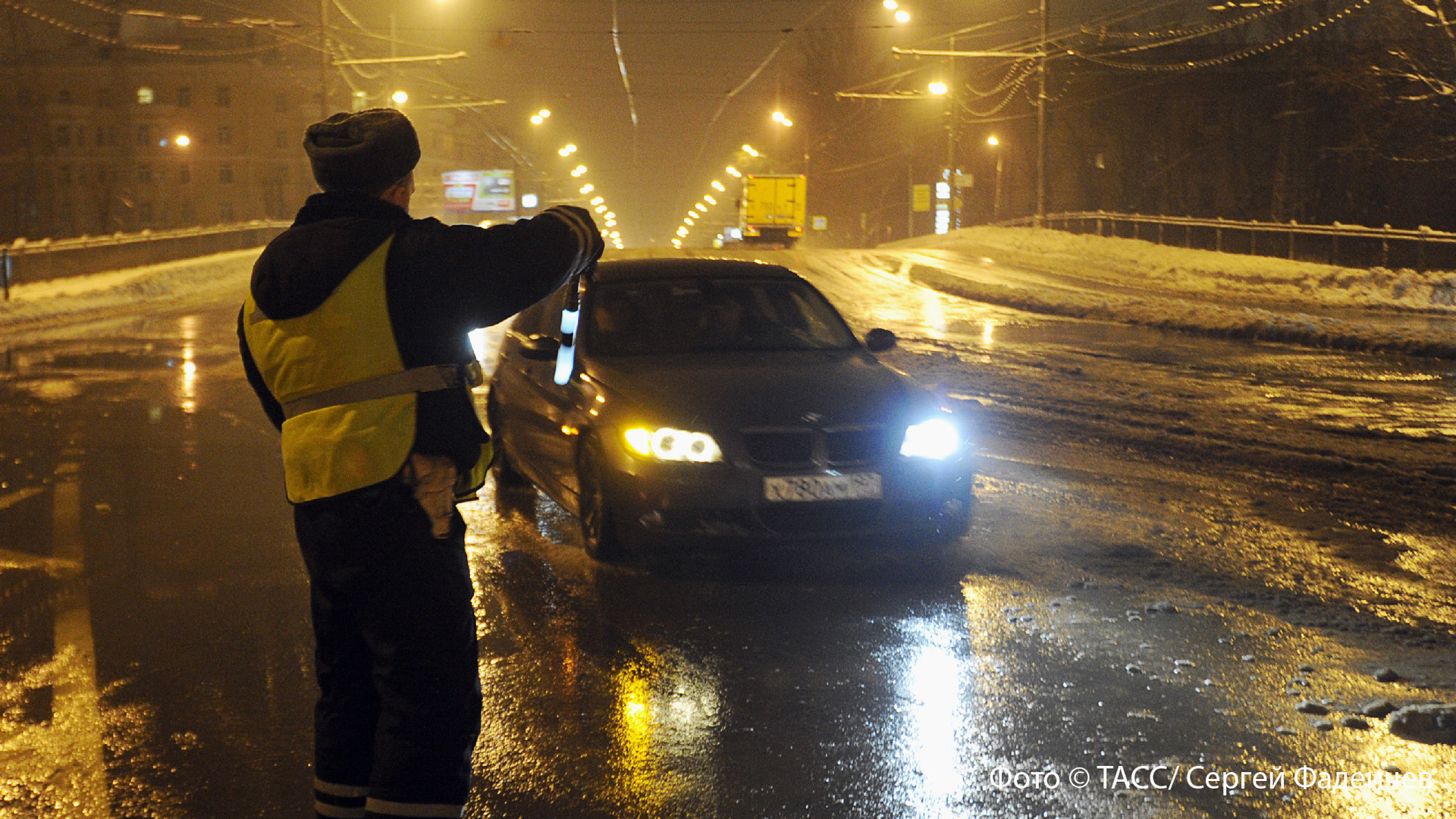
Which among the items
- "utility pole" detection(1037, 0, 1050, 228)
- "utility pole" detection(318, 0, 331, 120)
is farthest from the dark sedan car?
"utility pole" detection(318, 0, 331, 120)

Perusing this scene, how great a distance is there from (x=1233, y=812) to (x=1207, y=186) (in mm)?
49857

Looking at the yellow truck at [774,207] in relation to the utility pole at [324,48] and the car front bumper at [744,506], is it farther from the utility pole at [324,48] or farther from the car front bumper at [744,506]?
the car front bumper at [744,506]

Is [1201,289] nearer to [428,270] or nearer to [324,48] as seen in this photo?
[324,48]

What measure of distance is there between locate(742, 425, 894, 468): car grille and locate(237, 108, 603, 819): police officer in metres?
3.39

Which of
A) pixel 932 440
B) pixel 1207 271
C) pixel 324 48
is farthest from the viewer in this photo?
pixel 324 48

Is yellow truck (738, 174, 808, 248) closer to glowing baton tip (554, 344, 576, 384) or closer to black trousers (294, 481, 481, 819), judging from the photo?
glowing baton tip (554, 344, 576, 384)

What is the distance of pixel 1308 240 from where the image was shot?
3080cm

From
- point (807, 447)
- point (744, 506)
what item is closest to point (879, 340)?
point (807, 447)

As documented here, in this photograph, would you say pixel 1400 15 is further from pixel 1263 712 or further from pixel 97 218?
pixel 97 218

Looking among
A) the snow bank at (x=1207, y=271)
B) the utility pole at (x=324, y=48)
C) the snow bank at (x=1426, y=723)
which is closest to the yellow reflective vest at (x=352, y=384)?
the snow bank at (x=1426, y=723)

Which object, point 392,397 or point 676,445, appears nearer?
point 392,397

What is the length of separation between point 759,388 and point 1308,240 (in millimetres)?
27360

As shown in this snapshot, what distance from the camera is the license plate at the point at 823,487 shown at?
6102 mm

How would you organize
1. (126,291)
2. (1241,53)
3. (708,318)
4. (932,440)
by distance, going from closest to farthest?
1. (932,440)
2. (708,318)
3. (126,291)
4. (1241,53)
